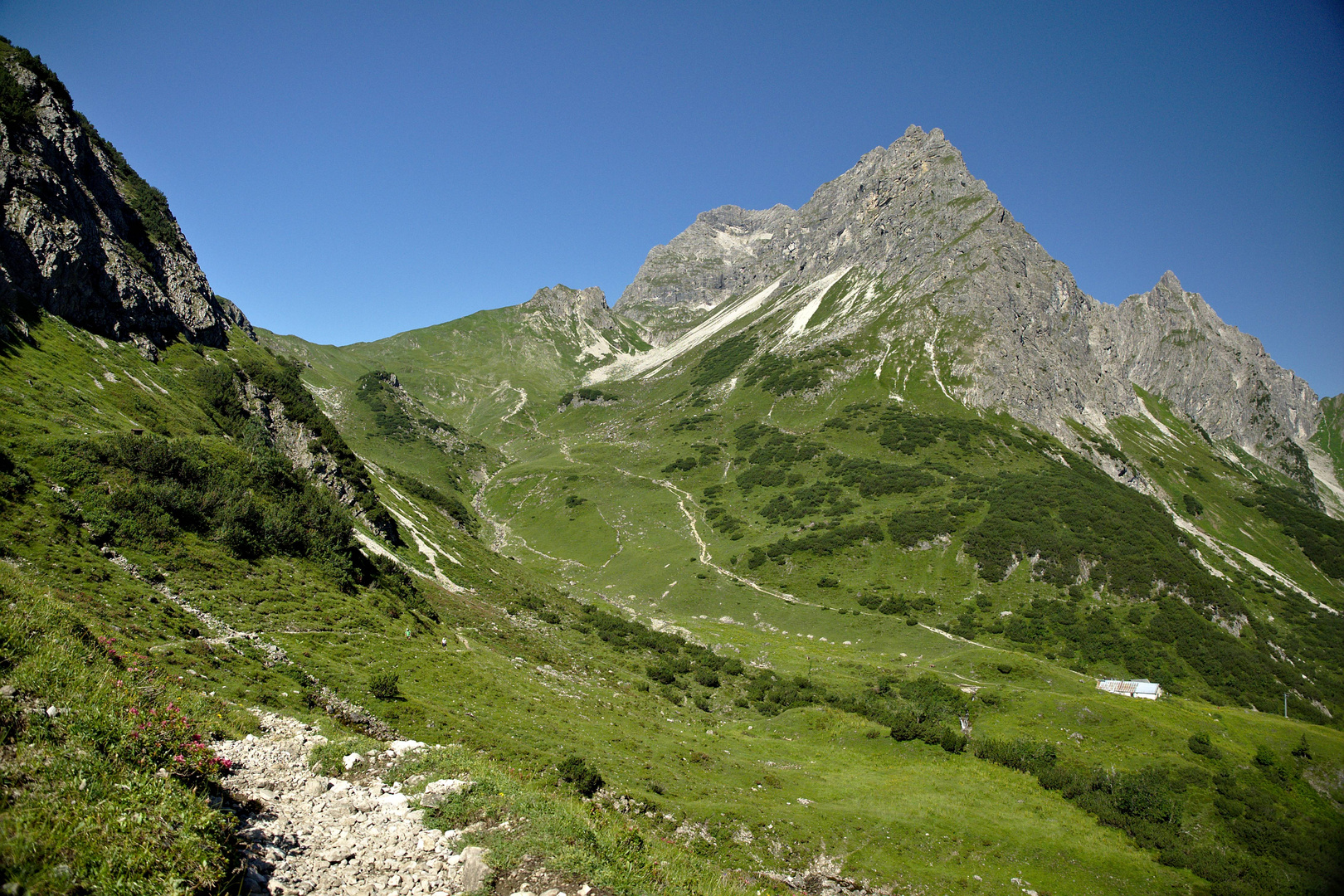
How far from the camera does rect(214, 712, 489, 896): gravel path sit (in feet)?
29.3

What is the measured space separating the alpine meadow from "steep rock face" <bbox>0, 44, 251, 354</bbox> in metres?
0.39

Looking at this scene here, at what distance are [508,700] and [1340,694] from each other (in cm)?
10952

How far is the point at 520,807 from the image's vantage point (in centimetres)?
1199

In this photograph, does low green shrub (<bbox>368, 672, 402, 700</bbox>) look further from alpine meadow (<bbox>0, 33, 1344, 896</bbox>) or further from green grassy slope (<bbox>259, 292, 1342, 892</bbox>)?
green grassy slope (<bbox>259, 292, 1342, 892</bbox>)

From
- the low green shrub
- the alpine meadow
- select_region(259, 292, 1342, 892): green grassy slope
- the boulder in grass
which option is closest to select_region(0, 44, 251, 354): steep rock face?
the alpine meadow

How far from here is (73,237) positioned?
48219 millimetres

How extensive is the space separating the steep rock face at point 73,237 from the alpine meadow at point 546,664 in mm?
394

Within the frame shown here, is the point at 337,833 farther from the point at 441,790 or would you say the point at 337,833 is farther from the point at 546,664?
the point at 546,664

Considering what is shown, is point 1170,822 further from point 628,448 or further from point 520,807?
point 628,448

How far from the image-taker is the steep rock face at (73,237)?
44438 millimetres

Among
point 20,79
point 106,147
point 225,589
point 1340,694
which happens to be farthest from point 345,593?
point 1340,694

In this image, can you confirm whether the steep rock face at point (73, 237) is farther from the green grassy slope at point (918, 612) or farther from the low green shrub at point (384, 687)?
the green grassy slope at point (918, 612)

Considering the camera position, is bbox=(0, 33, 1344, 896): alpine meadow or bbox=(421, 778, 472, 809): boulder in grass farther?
bbox=(421, 778, 472, 809): boulder in grass

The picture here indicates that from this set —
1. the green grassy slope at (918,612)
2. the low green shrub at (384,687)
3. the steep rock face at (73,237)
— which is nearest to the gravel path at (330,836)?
the low green shrub at (384,687)
